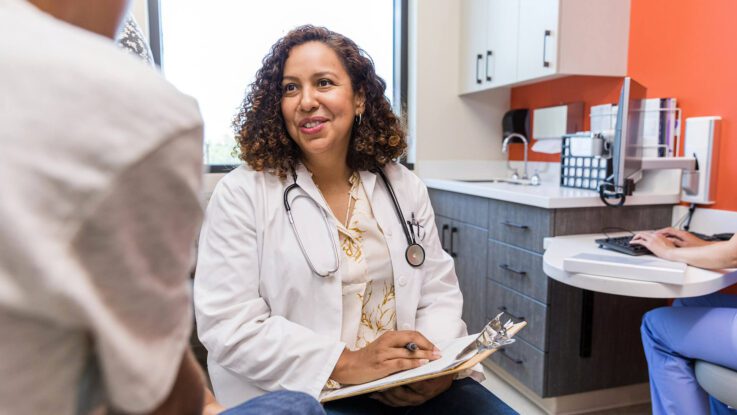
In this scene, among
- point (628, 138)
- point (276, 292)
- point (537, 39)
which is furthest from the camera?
point (537, 39)

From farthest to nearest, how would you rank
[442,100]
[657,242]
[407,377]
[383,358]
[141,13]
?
→ [442,100], [141,13], [657,242], [383,358], [407,377]

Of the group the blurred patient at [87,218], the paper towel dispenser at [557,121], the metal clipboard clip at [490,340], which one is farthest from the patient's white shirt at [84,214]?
the paper towel dispenser at [557,121]

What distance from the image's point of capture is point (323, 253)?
1152 millimetres

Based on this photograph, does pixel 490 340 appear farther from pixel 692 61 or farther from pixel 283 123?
pixel 692 61

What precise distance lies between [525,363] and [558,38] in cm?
150

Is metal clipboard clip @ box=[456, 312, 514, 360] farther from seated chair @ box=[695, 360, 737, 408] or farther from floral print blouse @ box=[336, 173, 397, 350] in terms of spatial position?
seated chair @ box=[695, 360, 737, 408]

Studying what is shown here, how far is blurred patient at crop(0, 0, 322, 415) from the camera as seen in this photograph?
0.26 m

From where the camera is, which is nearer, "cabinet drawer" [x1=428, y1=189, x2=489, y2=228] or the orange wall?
the orange wall

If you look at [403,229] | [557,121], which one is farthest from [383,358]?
[557,121]

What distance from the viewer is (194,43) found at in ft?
9.70

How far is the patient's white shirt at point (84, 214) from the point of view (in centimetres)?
26

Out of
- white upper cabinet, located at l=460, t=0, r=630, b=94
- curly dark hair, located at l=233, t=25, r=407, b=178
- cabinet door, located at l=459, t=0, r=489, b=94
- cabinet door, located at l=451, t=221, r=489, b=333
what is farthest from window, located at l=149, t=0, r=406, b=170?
curly dark hair, located at l=233, t=25, r=407, b=178

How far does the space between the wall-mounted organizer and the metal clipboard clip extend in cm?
144

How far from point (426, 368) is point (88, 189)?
0.78 meters
